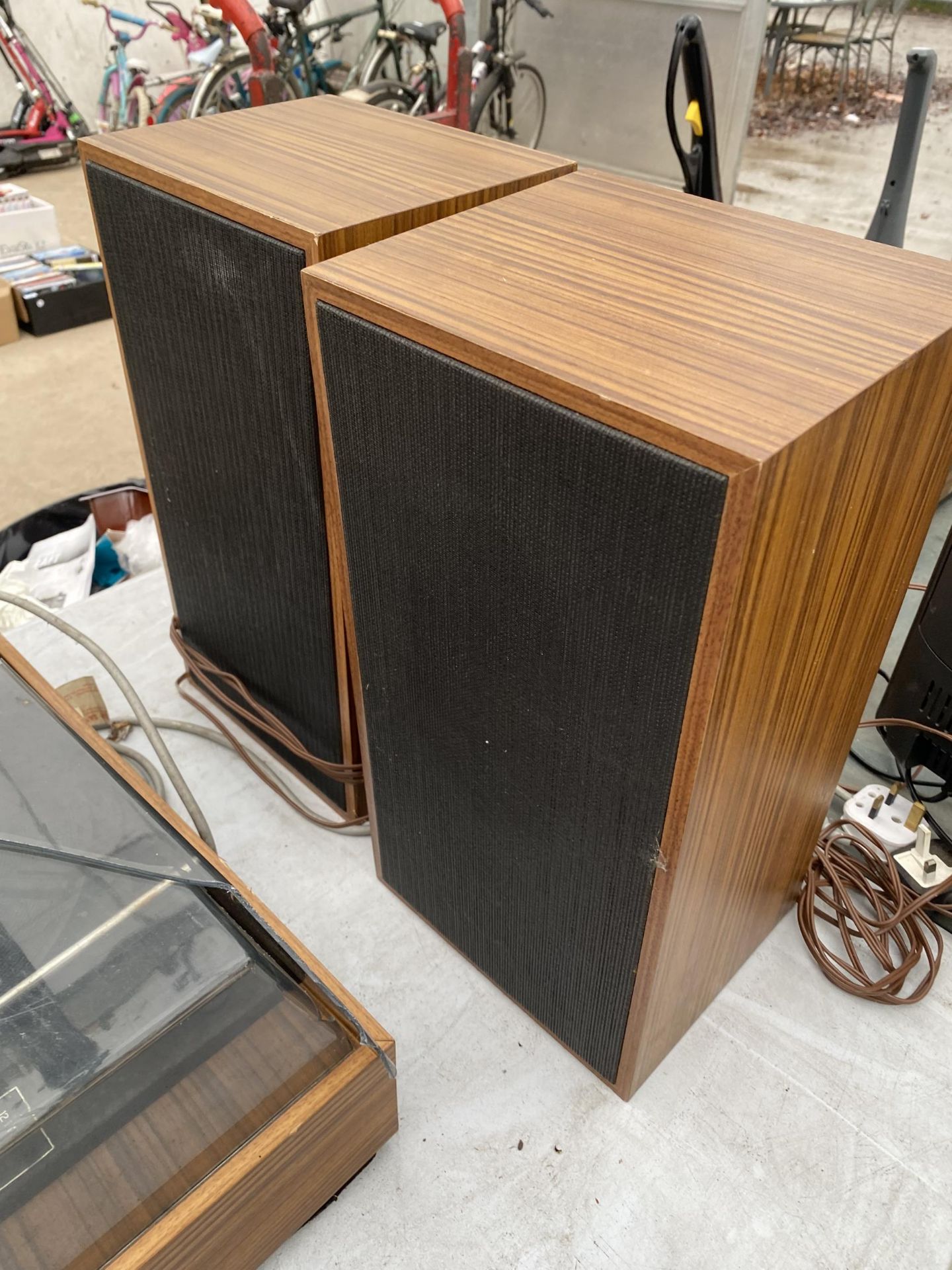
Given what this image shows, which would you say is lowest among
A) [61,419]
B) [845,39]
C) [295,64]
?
[61,419]

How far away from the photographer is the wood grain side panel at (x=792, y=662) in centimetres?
45

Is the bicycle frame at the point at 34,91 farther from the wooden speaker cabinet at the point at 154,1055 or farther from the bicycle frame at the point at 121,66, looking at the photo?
the wooden speaker cabinet at the point at 154,1055

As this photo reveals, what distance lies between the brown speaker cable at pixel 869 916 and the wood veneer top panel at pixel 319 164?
25.6 inches

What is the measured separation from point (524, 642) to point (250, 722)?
564 mm

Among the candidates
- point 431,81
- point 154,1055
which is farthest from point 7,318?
point 154,1055

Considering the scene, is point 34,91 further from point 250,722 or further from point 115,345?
point 250,722

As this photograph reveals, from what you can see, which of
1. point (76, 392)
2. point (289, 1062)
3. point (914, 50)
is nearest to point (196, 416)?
point (289, 1062)

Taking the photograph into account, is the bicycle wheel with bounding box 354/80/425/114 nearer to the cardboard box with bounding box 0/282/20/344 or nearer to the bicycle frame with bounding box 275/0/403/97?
the bicycle frame with bounding box 275/0/403/97

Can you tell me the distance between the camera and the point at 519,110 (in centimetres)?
366

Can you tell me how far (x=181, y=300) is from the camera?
0.75 meters

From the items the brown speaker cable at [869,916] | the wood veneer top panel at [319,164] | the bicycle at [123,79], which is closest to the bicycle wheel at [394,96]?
the bicycle at [123,79]

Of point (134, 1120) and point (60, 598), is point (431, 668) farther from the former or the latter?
point (60, 598)

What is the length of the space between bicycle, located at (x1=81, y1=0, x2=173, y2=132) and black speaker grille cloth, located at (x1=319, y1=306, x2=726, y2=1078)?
12.5 ft

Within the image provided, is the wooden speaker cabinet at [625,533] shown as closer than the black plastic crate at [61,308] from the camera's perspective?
Yes
